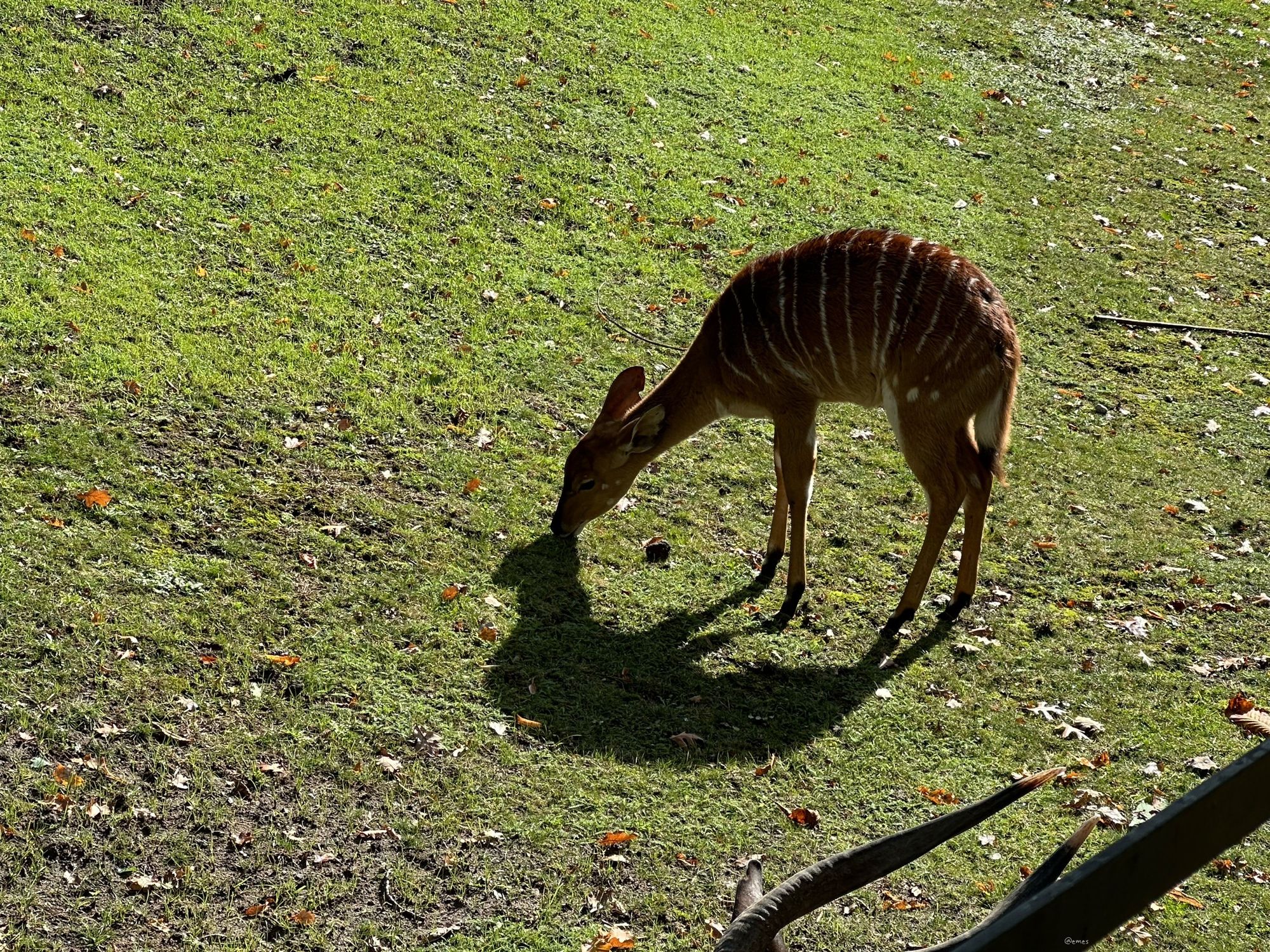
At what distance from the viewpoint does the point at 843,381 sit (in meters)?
6.74

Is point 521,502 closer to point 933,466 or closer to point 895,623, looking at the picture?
point 895,623

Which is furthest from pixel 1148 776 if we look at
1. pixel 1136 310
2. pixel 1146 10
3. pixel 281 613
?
pixel 1146 10

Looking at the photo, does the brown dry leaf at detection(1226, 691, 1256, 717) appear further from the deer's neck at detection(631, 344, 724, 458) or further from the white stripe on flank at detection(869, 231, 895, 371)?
the deer's neck at detection(631, 344, 724, 458)

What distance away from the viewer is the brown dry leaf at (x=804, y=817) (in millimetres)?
5633

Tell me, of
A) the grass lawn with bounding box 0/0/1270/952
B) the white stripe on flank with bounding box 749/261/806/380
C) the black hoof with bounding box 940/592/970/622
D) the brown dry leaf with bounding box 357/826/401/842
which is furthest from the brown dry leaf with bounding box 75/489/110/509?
the black hoof with bounding box 940/592/970/622

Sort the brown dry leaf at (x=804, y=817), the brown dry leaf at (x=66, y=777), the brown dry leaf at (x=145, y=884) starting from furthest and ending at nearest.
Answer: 1. the brown dry leaf at (x=804, y=817)
2. the brown dry leaf at (x=66, y=777)
3. the brown dry leaf at (x=145, y=884)


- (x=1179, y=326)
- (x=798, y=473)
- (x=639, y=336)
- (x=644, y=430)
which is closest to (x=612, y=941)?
(x=798, y=473)

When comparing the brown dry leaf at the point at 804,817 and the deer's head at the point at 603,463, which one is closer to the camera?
the brown dry leaf at the point at 804,817

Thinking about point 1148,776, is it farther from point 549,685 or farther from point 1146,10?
point 1146,10

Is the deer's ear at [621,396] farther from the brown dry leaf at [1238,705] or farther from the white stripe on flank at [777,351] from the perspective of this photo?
the brown dry leaf at [1238,705]

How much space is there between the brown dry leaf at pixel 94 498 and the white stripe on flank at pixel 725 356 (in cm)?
332

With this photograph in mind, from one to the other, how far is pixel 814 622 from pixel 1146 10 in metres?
12.2

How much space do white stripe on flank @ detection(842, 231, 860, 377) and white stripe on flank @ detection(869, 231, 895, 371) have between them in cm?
9

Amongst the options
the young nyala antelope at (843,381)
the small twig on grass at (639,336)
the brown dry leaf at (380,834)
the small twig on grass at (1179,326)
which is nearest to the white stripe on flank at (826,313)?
the young nyala antelope at (843,381)
